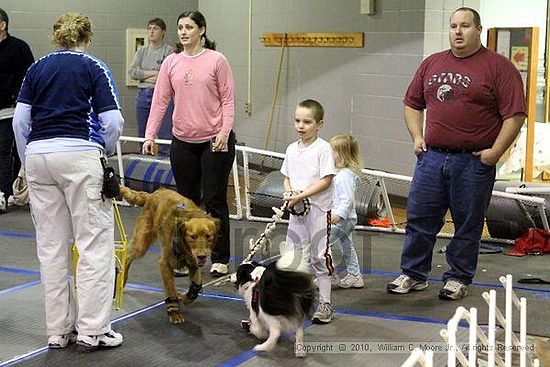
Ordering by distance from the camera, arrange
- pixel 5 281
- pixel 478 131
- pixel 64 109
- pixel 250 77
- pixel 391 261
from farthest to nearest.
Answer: pixel 250 77 < pixel 391 261 < pixel 5 281 < pixel 478 131 < pixel 64 109

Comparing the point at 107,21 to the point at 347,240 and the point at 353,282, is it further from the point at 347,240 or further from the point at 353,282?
the point at 353,282

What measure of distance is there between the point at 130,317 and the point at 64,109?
132 cm

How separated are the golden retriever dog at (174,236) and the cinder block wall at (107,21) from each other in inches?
243

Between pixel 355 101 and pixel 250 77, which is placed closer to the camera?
pixel 355 101

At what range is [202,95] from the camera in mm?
5590

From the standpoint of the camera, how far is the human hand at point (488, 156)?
514 cm

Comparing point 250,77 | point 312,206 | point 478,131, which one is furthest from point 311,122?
point 250,77

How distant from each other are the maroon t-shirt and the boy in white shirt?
0.87 m

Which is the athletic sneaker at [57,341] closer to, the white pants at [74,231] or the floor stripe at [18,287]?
the white pants at [74,231]

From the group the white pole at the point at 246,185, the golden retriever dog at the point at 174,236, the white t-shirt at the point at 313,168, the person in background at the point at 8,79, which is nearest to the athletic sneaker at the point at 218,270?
the golden retriever dog at the point at 174,236

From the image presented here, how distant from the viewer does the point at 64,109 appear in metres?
4.20

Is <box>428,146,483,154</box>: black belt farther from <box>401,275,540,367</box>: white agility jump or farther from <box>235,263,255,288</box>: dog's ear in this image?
<box>235,263,255,288</box>: dog's ear

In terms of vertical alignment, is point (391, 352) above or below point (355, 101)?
below

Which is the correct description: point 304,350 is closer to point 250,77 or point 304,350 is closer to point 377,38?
point 377,38
